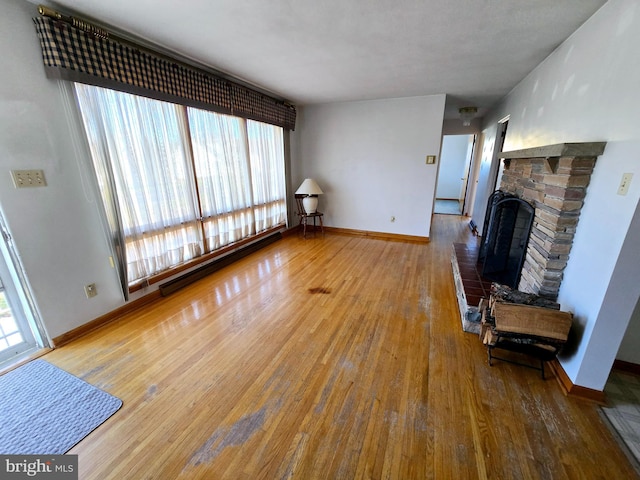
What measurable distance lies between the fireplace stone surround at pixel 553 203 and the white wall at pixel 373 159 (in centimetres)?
218

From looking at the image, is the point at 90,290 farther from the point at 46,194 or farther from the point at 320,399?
the point at 320,399

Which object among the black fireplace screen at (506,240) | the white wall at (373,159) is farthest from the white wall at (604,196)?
the white wall at (373,159)

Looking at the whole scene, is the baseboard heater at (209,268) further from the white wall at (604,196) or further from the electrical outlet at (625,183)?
the electrical outlet at (625,183)

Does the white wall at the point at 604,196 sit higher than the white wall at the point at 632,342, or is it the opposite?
the white wall at the point at 604,196

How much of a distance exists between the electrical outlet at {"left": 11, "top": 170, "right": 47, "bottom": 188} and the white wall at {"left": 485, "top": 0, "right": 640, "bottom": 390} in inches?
139

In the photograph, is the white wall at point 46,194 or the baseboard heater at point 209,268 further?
the baseboard heater at point 209,268

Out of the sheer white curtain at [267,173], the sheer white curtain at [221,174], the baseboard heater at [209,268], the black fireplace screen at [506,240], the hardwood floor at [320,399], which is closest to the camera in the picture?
the hardwood floor at [320,399]

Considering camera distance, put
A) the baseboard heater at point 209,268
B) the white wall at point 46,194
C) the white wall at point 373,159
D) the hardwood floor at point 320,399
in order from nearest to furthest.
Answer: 1. the hardwood floor at point 320,399
2. the white wall at point 46,194
3. the baseboard heater at point 209,268
4. the white wall at point 373,159

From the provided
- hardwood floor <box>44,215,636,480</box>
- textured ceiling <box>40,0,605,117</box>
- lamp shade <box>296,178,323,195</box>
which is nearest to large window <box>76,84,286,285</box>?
textured ceiling <box>40,0,605,117</box>

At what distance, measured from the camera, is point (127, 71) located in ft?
6.77

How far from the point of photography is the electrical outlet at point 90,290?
2079 mm

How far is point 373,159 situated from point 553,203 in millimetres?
3169

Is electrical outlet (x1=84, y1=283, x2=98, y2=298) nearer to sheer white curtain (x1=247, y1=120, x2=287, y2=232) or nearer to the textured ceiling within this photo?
the textured ceiling

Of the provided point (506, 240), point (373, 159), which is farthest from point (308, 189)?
point (506, 240)
